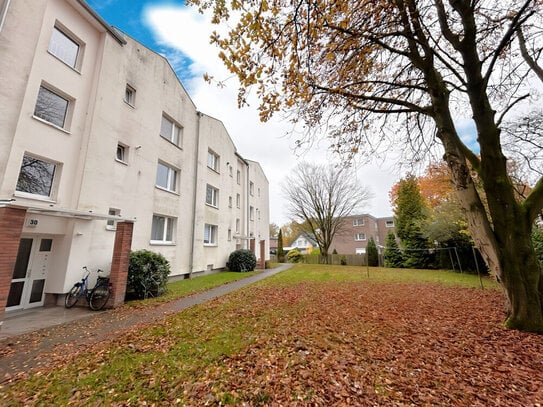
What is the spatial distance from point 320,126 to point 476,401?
20.9ft

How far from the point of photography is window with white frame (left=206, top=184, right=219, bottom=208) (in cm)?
1722

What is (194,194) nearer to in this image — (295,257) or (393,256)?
(393,256)

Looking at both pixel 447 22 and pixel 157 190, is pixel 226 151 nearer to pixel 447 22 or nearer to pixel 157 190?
pixel 157 190

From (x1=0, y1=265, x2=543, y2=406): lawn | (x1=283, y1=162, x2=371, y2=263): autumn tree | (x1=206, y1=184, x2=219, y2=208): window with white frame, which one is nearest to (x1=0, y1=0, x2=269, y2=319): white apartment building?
(x1=206, y1=184, x2=219, y2=208): window with white frame

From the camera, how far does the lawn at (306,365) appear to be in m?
3.01

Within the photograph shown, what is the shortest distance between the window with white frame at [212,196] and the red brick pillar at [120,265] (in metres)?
8.76

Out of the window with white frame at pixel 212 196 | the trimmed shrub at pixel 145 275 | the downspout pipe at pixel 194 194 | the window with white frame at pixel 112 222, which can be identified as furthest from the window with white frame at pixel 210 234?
the window with white frame at pixel 112 222

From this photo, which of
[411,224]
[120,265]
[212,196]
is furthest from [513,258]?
[411,224]

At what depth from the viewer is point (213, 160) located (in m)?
18.4

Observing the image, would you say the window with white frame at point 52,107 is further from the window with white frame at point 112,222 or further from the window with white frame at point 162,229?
the window with white frame at point 162,229

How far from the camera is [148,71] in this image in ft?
40.1

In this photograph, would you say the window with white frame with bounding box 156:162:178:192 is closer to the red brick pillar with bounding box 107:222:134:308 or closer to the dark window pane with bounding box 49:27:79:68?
the red brick pillar with bounding box 107:222:134:308

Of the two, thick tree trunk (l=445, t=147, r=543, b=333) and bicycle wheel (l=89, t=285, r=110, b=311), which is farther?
bicycle wheel (l=89, t=285, r=110, b=311)

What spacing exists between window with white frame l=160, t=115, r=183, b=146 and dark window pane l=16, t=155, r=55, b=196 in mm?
5728
